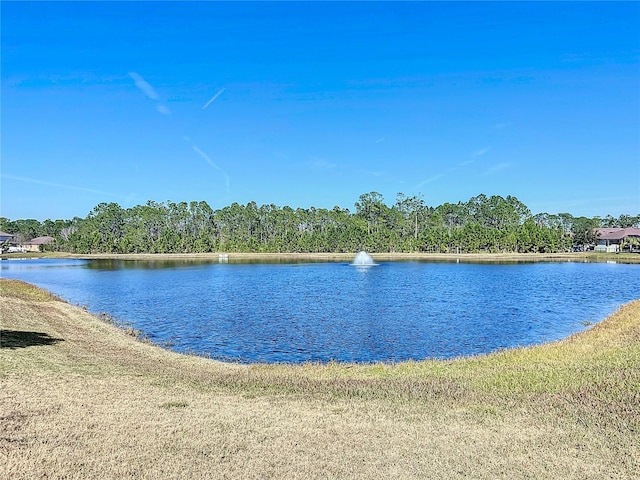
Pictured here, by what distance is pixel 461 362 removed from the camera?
19.0 meters

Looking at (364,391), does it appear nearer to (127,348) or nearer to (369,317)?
(127,348)

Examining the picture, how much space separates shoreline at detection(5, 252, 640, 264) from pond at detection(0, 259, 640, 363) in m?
67.7

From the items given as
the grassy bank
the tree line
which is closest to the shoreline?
the tree line

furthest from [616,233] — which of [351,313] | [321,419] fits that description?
[321,419]

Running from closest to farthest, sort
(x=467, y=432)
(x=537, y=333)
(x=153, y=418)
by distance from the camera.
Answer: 1. (x=467, y=432)
2. (x=153, y=418)
3. (x=537, y=333)

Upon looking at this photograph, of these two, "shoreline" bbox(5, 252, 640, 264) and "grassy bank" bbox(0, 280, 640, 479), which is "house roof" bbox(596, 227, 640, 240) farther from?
"grassy bank" bbox(0, 280, 640, 479)

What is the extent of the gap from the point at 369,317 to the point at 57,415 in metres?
27.8

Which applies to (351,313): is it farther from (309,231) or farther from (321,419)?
(309,231)

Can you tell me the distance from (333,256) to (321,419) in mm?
139155

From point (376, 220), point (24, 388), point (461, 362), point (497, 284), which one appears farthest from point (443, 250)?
point (24, 388)

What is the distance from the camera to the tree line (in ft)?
507

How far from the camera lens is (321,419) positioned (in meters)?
11.2

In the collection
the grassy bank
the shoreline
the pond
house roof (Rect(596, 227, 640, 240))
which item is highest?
house roof (Rect(596, 227, 640, 240))

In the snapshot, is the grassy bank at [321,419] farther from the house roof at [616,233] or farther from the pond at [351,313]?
the house roof at [616,233]
